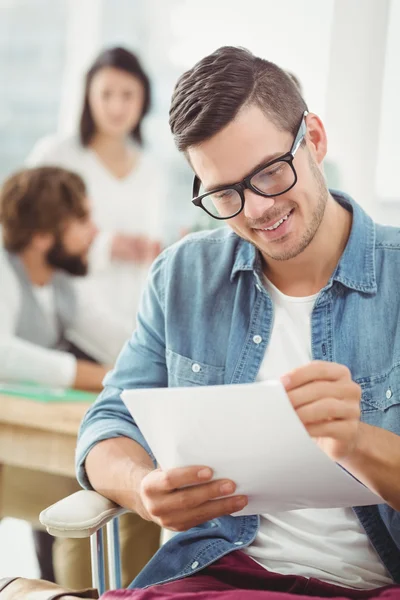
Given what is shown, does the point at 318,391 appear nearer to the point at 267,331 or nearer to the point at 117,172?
the point at 267,331

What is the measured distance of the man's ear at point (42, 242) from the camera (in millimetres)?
2955

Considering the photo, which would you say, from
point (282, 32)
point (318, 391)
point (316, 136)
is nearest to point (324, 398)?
point (318, 391)

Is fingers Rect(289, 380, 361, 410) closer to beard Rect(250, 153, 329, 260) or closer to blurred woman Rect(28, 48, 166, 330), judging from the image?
beard Rect(250, 153, 329, 260)

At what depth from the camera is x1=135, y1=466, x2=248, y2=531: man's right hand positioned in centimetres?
103

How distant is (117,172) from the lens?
10.4 ft

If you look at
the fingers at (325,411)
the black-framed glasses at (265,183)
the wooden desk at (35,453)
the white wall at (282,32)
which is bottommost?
the wooden desk at (35,453)

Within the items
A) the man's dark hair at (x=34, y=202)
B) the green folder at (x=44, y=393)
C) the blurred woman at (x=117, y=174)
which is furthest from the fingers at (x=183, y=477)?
the blurred woman at (x=117, y=174)

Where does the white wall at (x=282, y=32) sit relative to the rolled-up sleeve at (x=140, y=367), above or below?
above

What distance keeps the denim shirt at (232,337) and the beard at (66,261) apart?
1576 mm

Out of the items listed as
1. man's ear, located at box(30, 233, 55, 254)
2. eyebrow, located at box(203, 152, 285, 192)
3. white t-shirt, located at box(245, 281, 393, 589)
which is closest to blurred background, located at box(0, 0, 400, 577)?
man's ear, located at box(30, 233, 55, 254)

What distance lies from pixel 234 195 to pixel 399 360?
36 cm

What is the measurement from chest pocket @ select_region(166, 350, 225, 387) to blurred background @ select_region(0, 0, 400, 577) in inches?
50.5

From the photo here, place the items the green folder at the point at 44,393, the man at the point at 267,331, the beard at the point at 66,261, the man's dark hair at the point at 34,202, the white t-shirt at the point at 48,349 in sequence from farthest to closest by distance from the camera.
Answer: the beard at the point at 66,261 → the man's dark hair at the point at 34,202 → the white t-shirt at the point at 48,349 → the green folder at the point at 44,393 → the man at the point at 267,331

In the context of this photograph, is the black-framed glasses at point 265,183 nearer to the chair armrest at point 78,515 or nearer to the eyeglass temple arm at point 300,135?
the eyeglass temple arm at point 300,135
